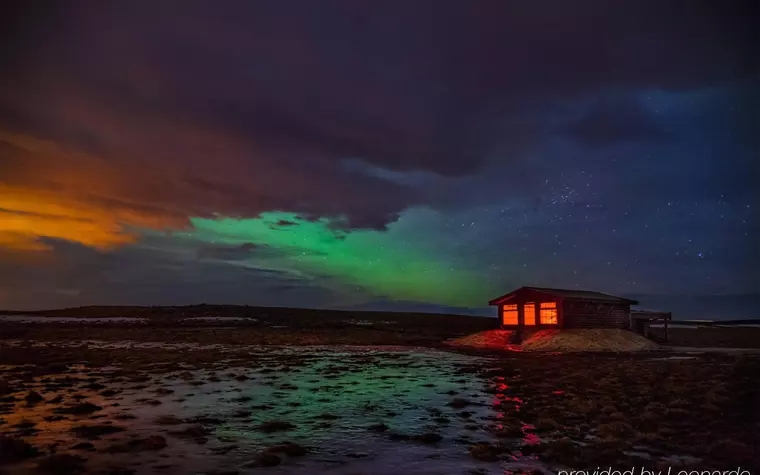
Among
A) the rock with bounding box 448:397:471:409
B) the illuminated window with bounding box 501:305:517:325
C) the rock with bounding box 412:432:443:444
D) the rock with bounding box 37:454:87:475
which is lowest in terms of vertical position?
the rock with bounding box 448:397:471:409

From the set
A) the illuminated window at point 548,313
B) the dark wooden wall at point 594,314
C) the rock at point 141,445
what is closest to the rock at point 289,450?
the rock at point 141,445

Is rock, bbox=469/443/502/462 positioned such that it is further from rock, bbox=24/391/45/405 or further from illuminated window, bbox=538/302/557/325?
illuminated window, bbox=538/302/557/325

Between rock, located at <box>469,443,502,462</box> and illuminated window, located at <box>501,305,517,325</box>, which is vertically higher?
illuminated window, located at <box>501,305,517,325</box>

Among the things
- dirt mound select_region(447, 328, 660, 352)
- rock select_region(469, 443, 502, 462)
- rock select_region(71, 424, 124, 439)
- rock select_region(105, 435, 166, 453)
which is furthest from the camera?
dirt mound select_region(447, 328, 660, 352)

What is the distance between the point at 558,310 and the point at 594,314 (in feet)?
16.8

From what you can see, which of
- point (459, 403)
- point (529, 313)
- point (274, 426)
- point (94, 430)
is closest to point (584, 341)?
point (529, 313)

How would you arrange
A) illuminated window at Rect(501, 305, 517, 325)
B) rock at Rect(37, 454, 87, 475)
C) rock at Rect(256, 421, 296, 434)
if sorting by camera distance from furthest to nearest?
illuminated window at Rect(501, 305, 517, 325) → rock at Rect(256, 421, 296, 434) → rock at Rect(37, 454, 87, 475)

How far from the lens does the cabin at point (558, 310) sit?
176 feet

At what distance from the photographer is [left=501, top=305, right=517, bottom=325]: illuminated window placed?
5947 cm

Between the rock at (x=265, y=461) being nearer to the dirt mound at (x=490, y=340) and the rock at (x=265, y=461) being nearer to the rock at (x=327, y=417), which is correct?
the rock at (x=327, y=417)

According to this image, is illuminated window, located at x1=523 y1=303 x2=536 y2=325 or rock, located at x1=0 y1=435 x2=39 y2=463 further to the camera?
illuminated window, located at x1=523 y1=303 x2=536 y2=325

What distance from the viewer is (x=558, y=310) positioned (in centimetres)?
5372

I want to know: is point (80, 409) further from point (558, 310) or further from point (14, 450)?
point (558, 310)

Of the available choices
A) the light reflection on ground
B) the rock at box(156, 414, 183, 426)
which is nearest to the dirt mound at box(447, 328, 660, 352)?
the light reflection on ground
